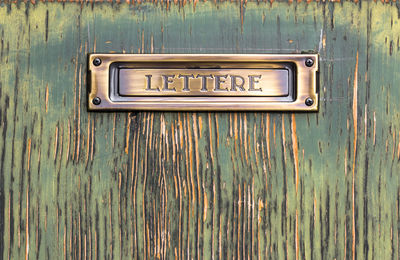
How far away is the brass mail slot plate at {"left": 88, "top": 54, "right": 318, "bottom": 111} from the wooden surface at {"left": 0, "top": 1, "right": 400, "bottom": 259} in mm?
14

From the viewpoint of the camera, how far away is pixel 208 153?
58 cm

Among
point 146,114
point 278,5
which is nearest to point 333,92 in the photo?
point 278,5

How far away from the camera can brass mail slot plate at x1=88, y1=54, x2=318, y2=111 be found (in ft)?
1.87

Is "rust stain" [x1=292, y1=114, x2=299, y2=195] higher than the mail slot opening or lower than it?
lower

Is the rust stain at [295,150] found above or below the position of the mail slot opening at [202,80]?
below

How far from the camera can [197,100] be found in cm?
58

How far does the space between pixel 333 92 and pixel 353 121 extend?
0.15 feet

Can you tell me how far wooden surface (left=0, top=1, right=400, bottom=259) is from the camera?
0.57m

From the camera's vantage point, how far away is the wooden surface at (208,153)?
0.57 metres

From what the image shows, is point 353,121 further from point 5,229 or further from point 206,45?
point 5,229

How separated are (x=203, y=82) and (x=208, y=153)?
92mm

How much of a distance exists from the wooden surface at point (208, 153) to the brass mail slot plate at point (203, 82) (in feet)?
0.05

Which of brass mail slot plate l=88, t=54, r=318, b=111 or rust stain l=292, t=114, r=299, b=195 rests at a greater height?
brass mail slot plate l=88, t=54, r=318, b=111

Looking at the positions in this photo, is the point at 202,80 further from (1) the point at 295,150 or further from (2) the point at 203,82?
(1) the point at 295,150
